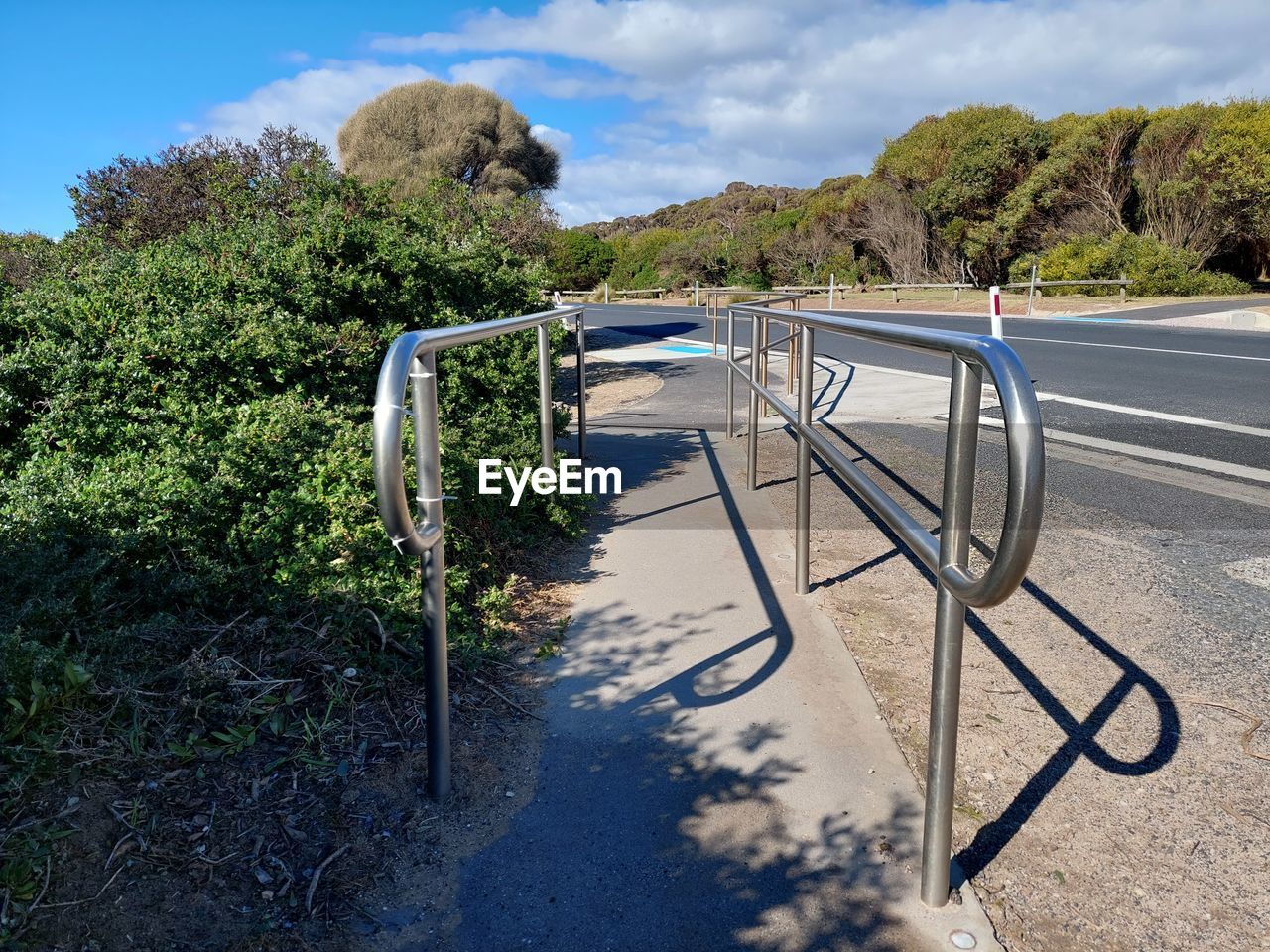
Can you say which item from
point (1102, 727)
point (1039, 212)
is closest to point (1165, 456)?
point (1102, 727)

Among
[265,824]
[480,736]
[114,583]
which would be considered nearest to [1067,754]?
[480,736]

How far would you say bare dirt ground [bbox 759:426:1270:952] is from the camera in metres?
2.16

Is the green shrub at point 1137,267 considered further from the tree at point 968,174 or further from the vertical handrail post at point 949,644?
the vertical handrail post at point 949,644

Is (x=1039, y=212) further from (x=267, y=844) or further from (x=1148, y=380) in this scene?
(x=267, y=844)

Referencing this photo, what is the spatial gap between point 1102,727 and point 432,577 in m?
2.12

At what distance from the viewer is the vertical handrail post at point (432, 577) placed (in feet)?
8.12

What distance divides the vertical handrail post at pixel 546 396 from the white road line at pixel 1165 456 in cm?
314

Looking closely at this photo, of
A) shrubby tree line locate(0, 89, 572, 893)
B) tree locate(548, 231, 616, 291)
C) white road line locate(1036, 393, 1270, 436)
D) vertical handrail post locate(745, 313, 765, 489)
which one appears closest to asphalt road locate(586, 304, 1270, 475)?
white road line locate(1036, 393, 1270, 436)

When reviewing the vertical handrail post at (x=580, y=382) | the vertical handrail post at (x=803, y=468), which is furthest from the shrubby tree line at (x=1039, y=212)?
the vertical handrail post at (x=803, y=468)

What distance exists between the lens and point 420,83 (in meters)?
22.8

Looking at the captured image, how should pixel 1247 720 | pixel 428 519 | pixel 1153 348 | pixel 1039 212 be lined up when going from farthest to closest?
pixel 1039 212 → pixel 1153 348 → pixel 1247 720 → pixel 428 519

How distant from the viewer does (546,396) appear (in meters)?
4.88

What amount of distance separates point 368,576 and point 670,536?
2.10m

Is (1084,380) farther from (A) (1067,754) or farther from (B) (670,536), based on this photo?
(A) (1067,754)
